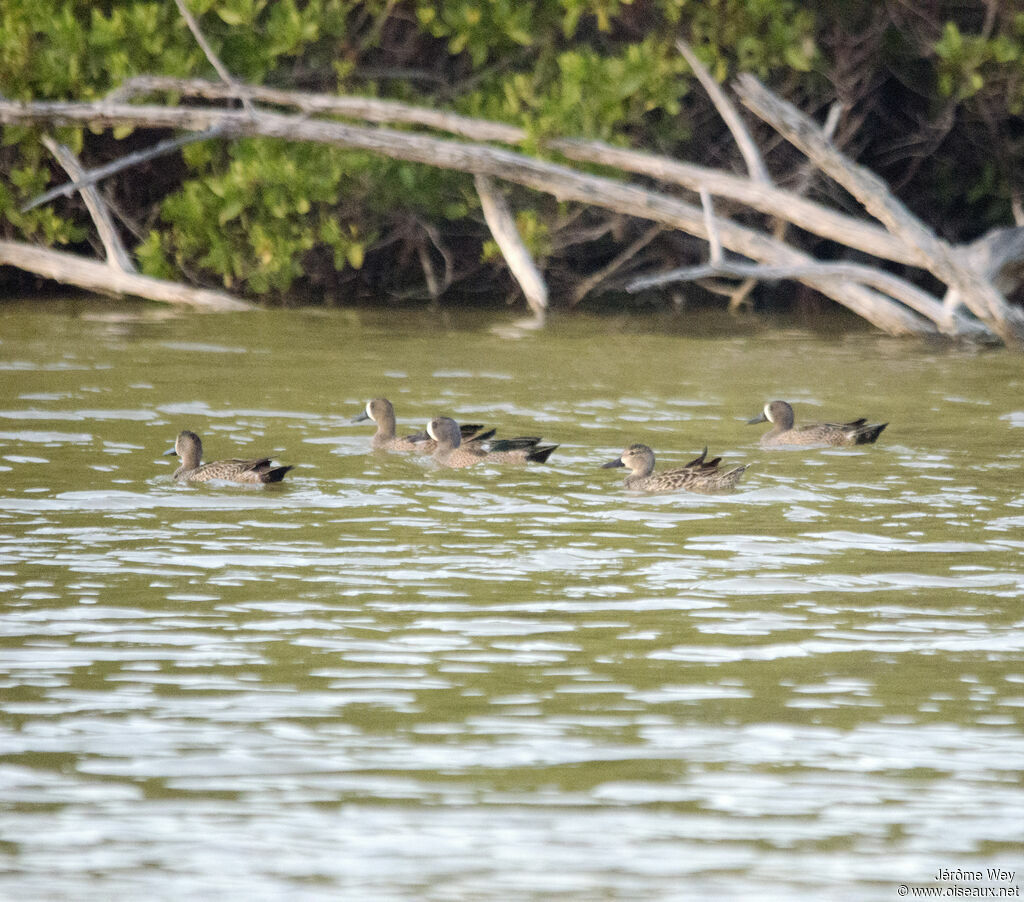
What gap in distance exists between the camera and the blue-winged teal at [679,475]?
11.0m

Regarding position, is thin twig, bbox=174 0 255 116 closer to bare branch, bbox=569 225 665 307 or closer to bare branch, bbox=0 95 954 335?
bare branch, bbox=0 95 954 335

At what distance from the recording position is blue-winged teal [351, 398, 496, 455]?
12516 mm

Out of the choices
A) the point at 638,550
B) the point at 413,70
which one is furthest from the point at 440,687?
the point at 413,70

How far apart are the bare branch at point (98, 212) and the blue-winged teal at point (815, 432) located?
973 cm

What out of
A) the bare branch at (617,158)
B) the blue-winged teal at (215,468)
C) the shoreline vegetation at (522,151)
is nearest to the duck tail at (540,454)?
the blue-winged teal at (215,468)

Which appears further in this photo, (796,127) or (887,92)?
(887,92)

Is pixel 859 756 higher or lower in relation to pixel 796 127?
lower

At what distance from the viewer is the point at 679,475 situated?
11086 millimetres

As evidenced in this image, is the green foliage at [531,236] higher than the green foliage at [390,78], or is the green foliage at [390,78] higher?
the green foliage at [390,78]

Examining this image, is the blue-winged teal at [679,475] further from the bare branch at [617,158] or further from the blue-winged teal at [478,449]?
the bare branch at [617,158]

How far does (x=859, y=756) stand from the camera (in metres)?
6.30

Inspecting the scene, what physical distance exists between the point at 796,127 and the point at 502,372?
3.83 m

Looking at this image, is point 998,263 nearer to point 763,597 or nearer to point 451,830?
point 763,597

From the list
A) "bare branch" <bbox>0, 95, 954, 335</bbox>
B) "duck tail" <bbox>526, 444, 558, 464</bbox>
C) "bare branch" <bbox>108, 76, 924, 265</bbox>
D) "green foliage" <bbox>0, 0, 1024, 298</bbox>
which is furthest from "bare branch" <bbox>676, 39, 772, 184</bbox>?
"duck tail" <bbox>526, 444, 558, 464</bbox>
